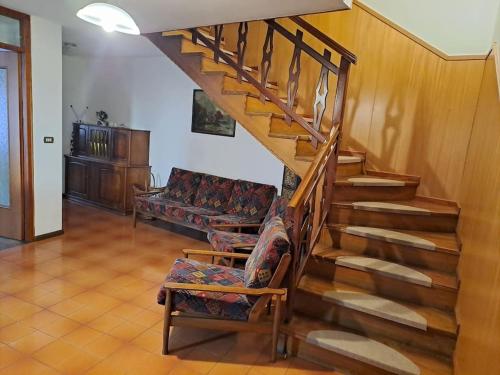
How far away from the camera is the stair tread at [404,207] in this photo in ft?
8.99

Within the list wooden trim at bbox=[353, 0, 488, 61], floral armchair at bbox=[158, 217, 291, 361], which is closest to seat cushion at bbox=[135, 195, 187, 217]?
floral armchair at bbox=[158, 217, 291, 361]

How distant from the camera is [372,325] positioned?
226 cm

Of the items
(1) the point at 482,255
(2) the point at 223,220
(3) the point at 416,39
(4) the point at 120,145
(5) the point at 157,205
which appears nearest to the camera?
(1) the point at 482,255

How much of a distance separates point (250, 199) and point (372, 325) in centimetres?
249

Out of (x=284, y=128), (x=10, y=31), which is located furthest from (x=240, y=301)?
(x=10, y=31)

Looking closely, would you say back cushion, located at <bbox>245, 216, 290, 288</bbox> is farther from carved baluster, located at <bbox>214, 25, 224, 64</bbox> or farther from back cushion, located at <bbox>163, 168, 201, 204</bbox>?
back cushion, located at <bbox>163, 168, 201, 204</bbox>

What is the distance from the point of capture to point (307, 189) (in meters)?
2.17

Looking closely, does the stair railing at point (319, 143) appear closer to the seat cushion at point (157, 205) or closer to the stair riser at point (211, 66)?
the stair riser at point (211, 66)

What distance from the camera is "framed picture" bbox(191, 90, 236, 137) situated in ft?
16.2

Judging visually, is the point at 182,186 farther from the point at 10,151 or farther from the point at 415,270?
the point at 415,270

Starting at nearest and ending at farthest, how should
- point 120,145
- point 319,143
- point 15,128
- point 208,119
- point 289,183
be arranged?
1. point 319,143
2. point 15,128
3. point 289,183
4. point 208,119
5. point 120,145

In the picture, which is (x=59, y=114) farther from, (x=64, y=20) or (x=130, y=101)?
(x=130, y=101)

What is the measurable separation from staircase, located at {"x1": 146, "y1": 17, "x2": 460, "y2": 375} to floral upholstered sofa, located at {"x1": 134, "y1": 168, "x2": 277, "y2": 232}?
1438 millimetres

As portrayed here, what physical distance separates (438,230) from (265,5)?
2163 millimetres
